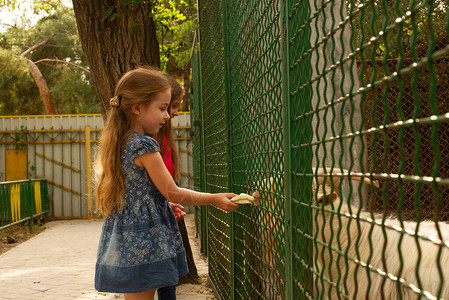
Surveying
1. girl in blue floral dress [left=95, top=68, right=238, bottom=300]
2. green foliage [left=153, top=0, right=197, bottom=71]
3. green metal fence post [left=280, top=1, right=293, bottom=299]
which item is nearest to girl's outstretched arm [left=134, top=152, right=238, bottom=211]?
girl in blue floral dress [left=95, top=68, right=238, bottom=300]

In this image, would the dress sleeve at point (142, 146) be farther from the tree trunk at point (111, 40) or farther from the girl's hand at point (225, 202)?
the tree trunk at point (111, 40)

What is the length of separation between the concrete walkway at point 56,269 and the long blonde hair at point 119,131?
2660 millimetres

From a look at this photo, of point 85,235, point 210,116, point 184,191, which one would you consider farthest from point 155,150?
point 85,235

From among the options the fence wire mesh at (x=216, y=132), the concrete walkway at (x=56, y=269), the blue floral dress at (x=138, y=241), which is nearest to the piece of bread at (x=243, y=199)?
the blue floral dress at (x=138, y=241)

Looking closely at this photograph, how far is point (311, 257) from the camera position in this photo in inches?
77.9

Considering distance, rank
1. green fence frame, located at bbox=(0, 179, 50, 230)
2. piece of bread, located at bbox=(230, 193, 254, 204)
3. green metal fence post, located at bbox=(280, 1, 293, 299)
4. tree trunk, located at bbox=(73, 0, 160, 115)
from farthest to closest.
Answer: green fence frame, located at bbox=(0, 179, 50, 230)
tree trunk, located at bbox=(73, 0, 160, 115)
piece of bread, located at bbox=(230, 193, 254, 204)
green metal fence post, located at bbox=(280, 1, 293, 299)

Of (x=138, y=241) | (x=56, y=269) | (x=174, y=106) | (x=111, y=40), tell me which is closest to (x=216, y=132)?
(x=174, y=106)

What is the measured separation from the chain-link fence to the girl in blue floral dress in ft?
1.51

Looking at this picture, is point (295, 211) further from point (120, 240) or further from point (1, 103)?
point (1, 103)

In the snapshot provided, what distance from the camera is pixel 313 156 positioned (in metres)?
2.41

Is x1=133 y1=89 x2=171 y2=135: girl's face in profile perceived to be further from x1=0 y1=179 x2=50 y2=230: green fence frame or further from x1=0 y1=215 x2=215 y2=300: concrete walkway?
x1=0 y1=179 x2=50 y2=230: green fence frame

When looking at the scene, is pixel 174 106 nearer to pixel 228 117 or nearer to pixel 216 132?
pixel 228 117

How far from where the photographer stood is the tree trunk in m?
5.84

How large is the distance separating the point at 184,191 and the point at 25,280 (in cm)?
500
